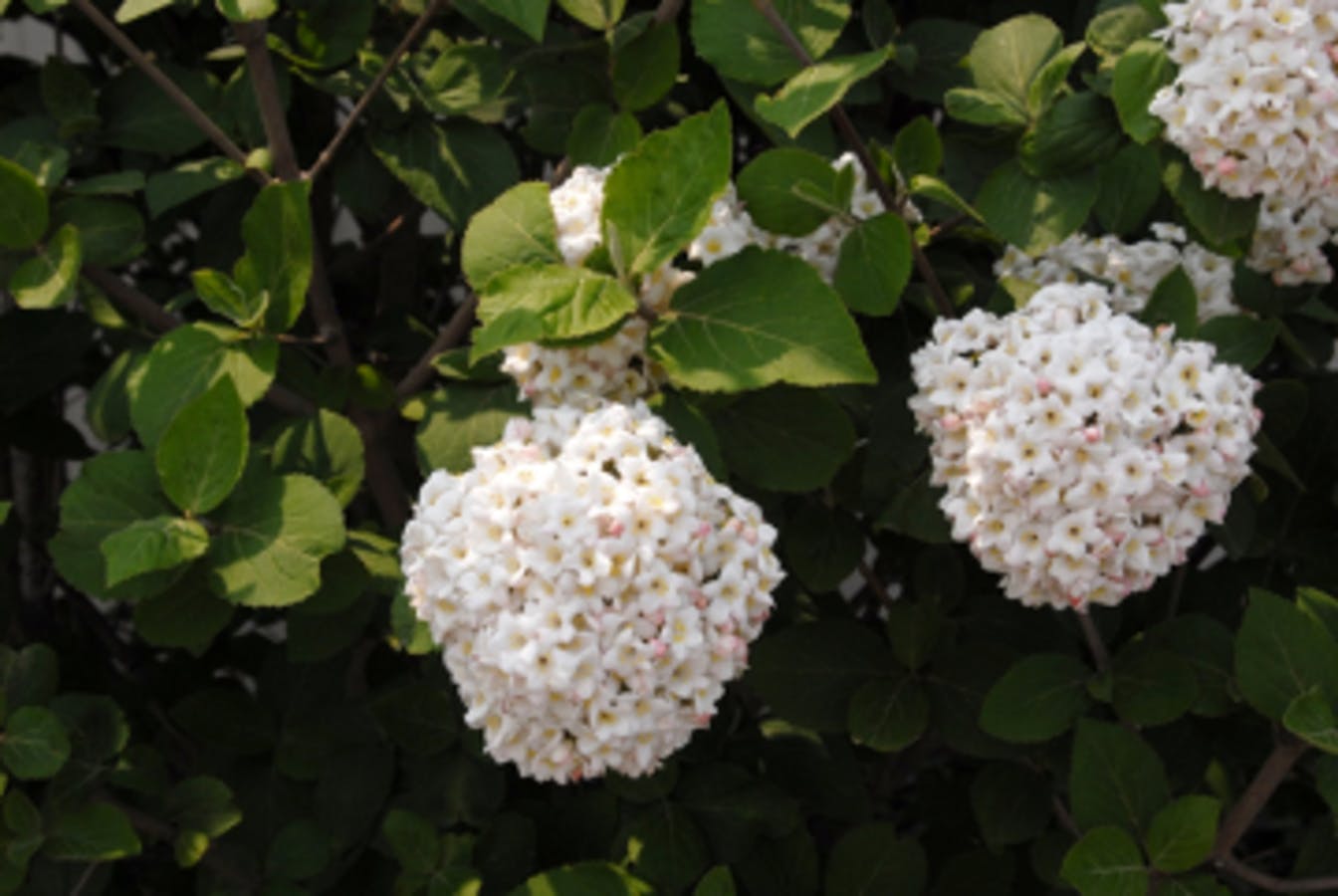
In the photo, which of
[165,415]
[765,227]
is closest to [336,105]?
[165,415]

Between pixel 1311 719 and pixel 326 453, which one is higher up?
pixel 326 453

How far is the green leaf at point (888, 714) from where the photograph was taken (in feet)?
5.82

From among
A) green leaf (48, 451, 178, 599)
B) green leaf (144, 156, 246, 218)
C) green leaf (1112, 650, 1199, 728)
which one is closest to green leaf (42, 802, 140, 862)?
green leaf (48, 451, 178, 599)

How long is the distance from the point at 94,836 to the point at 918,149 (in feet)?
3.90

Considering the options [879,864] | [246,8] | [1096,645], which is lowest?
[879,864]

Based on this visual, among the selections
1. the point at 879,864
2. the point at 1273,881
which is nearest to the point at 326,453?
the point at 879,864

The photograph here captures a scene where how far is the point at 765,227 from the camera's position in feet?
5.05

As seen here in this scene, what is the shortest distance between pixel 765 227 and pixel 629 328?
182mm

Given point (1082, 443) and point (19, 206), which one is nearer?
point (1082, 443)

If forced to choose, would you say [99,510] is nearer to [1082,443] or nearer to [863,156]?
[863,156]

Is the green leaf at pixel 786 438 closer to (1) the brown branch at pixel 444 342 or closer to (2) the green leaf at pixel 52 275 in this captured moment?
(1) the brown branch at pixel 444 342

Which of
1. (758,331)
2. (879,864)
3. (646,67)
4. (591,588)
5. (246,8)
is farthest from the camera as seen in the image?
(879,864)

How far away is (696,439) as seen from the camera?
57.7 inches

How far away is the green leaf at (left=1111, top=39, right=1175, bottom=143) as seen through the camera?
1450 mm
